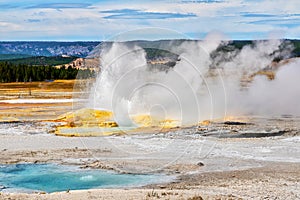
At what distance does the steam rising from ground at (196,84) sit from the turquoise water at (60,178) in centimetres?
628

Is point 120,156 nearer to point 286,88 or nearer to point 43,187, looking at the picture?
point 43,187

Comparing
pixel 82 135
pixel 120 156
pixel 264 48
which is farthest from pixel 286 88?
pixel 120 156

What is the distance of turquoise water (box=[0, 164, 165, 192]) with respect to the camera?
59.3 ft

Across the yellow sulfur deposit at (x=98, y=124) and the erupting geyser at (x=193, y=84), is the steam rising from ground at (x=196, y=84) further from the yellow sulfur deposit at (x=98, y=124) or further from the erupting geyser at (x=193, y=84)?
the yellow sulfur deposit at (x=98, y=124)

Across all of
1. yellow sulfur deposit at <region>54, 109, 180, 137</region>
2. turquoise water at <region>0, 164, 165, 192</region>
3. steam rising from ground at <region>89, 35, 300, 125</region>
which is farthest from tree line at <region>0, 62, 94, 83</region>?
turquoise water at <region>0, 164, 165, 192</region>

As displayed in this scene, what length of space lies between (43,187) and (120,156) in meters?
6.06

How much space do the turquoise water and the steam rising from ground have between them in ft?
20.6

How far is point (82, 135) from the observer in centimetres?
3027

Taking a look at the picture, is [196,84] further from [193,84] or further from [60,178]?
[60,178]

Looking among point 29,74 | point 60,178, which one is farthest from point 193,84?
point 29,74

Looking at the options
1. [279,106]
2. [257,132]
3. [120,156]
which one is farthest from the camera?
[279,106]

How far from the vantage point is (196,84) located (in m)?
38.2

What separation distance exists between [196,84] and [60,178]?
20.4 metres

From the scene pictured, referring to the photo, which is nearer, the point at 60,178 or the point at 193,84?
the point at 60,178
